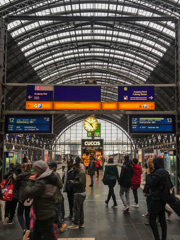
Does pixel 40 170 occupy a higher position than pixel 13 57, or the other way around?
pixel 13 57

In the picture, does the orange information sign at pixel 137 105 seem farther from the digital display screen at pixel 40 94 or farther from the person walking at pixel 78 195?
the person walking at pixel 78 195

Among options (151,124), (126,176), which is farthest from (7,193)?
(151,124)

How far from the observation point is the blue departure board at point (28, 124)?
482 inches

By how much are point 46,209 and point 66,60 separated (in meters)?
36.0

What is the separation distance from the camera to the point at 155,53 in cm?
3272

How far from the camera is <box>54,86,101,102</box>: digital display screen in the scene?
12.3m

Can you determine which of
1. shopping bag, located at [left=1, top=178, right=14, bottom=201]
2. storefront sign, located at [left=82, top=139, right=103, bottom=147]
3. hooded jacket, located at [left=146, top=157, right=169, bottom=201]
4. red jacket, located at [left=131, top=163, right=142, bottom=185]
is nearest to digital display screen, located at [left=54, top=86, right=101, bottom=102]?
red jacket, located at [left=131, top=163, right=142, bottom=185]

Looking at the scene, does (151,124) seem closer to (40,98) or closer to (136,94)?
(136,94)

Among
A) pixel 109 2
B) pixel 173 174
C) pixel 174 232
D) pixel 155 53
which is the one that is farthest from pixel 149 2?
pixel 174 232

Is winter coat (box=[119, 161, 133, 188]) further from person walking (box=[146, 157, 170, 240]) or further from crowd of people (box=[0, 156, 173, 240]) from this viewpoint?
person walking (box=[146, 157, 170, 240])

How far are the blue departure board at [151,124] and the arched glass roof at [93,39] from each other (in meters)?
7.53

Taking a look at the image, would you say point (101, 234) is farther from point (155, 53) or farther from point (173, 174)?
point (155, 53)

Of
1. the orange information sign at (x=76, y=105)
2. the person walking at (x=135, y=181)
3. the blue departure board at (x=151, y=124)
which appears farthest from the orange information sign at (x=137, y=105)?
the person walking at (x=135, y=181)

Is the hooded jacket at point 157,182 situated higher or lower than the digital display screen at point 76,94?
lower
